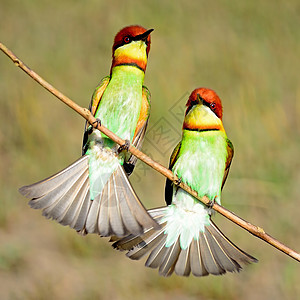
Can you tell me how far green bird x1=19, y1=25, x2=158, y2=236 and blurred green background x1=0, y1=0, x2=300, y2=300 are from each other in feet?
4.12

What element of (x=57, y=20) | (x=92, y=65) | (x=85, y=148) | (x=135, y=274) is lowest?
(x=135, y=274)

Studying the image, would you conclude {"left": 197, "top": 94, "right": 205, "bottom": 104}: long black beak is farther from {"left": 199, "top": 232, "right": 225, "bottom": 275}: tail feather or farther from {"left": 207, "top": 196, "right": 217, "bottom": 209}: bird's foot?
{"left": 199, "top": 232, "right": 225, "bottom": 275}: tail feather

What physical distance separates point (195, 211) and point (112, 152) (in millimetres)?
522

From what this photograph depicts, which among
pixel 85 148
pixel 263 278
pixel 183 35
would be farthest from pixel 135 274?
pixel 183 35

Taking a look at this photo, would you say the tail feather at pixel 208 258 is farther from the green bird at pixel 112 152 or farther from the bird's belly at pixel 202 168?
the green bird at pixel 112 152

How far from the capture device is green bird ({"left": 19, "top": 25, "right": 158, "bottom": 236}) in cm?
258

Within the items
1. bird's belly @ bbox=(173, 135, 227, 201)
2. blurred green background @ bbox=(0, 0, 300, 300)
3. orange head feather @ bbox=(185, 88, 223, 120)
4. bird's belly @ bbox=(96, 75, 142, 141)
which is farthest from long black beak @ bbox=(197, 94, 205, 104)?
blurred green background @ bbox=(0, 0, 300, 300)

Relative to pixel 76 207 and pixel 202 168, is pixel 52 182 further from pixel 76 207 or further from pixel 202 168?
pixel 202 168

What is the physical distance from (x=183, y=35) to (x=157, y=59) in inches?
14.9

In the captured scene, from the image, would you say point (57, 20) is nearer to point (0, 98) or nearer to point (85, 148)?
point (0, 98)

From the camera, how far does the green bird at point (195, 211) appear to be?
2.74m

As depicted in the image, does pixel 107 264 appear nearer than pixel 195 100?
No

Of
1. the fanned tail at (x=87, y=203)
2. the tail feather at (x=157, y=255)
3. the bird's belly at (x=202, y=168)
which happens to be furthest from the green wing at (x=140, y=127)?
the tail feather at (x=157, y=255)

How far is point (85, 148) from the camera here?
2.84 metres
